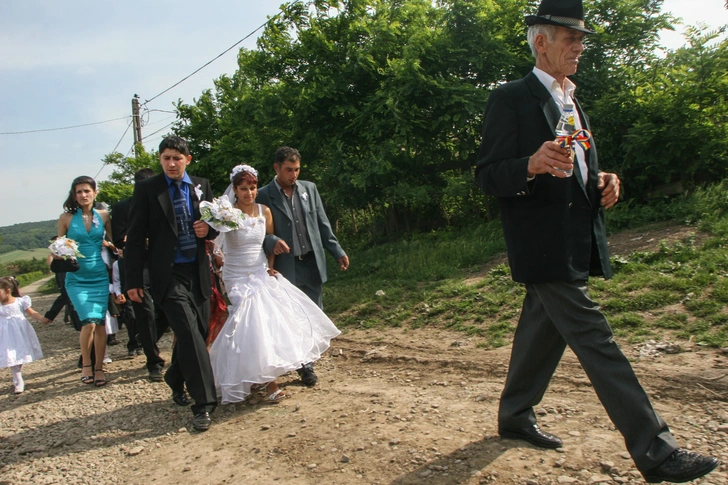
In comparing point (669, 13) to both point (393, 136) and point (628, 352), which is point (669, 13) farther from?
point (628, 352)

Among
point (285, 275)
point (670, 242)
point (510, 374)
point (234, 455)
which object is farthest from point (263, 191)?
point (670, 242)

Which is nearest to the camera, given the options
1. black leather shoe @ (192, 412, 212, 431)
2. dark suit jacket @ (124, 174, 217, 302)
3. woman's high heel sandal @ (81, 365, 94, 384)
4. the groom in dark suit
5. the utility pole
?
black leather shoe @ (192, 412, 212, 431)

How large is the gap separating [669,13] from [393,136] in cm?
532

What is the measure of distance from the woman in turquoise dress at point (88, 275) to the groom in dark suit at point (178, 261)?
5.30ft

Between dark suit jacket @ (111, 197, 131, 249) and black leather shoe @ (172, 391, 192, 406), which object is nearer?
black leather shoe @ (172, 391, 192, 406)

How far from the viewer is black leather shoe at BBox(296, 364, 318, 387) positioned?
18.6 ft

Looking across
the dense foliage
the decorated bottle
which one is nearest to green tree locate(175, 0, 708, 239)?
the dense foliage

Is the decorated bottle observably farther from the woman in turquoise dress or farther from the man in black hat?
the woman in turquoise dress

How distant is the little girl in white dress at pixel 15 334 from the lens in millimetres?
6754

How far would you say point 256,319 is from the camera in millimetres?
5340

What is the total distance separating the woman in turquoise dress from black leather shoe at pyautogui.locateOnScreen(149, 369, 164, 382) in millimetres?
479

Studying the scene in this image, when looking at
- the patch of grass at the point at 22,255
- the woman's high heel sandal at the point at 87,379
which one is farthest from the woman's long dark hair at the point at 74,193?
the patch of grass at the point at 22,255

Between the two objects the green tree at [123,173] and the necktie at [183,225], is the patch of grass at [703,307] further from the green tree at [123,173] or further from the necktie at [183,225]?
the green tree at [123,173]

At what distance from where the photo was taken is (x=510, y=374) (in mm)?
3574
